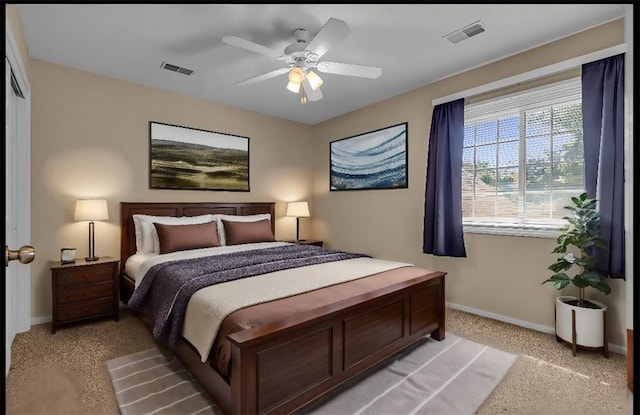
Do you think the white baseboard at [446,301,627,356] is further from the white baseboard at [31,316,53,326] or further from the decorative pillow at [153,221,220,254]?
the white baseboard at [31,316,53,326]

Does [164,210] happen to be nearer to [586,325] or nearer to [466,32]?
[466,32]

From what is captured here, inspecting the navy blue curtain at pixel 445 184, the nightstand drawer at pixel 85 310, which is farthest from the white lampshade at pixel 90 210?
the navy blue curtain at pixel 445 184

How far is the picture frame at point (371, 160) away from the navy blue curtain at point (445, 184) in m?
0.50

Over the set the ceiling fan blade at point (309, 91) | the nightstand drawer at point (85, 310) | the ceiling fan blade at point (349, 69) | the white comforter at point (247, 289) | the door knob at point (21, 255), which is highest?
the ceiling fan blade at point (349, 69)

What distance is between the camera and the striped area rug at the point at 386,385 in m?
1.89

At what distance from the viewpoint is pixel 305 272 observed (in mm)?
2617

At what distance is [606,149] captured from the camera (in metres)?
2.49

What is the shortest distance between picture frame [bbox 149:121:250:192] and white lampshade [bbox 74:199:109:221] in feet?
2.26

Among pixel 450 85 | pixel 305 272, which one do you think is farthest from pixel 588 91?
pixel 305 272

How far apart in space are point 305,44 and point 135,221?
2.67 m

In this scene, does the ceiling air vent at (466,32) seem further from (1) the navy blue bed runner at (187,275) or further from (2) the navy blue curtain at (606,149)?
(1) the navy blue bed runner at (187,275)

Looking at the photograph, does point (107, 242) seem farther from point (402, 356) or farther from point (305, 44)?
point (402, 356)

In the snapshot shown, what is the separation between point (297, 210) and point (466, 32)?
316cm

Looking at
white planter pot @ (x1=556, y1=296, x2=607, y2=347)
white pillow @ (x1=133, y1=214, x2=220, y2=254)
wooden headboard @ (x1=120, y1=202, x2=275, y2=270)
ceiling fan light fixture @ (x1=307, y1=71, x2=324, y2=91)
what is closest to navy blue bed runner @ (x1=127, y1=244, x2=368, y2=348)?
white pillow @ (x1=133, y1=214, x2=220, y2=254)
